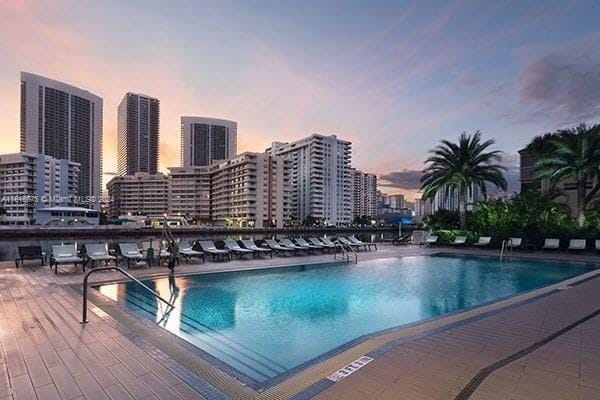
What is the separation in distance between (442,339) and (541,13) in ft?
50.3

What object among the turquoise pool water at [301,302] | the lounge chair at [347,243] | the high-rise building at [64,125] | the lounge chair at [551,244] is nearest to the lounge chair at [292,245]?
the lounge chair at [347,243]

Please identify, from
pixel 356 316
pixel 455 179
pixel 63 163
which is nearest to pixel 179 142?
pixel 63 163

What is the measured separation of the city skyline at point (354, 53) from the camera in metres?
14.8

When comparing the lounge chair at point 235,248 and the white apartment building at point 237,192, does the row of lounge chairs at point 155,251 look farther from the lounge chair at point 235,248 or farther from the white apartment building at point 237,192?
the white apartment building at point 237,192

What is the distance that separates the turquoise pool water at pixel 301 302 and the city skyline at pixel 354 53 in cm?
1055

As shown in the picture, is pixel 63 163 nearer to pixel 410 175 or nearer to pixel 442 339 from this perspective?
pixel 410 175

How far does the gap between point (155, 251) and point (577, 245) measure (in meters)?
21.7

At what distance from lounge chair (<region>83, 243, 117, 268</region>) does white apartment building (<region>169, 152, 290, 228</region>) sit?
3100 inches

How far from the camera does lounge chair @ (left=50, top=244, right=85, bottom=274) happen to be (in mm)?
11352

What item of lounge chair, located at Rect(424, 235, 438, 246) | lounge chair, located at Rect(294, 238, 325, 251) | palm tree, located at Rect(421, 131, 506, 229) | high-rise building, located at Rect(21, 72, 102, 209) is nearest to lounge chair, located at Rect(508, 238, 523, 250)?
lounge chair, located at Rect(424, 235, 438, 246)

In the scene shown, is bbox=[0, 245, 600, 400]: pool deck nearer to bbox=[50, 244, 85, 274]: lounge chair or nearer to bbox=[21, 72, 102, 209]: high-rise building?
bbox=[50, 244, 85, 274]: lounge chair

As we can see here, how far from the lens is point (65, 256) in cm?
1179

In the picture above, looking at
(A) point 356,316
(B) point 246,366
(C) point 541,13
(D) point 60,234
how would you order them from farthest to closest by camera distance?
1. (D) point 60,234
2. (C) point 541,13
3. (A) point 356,316
4. (B) point 246,366

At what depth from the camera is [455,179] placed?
26328mm
